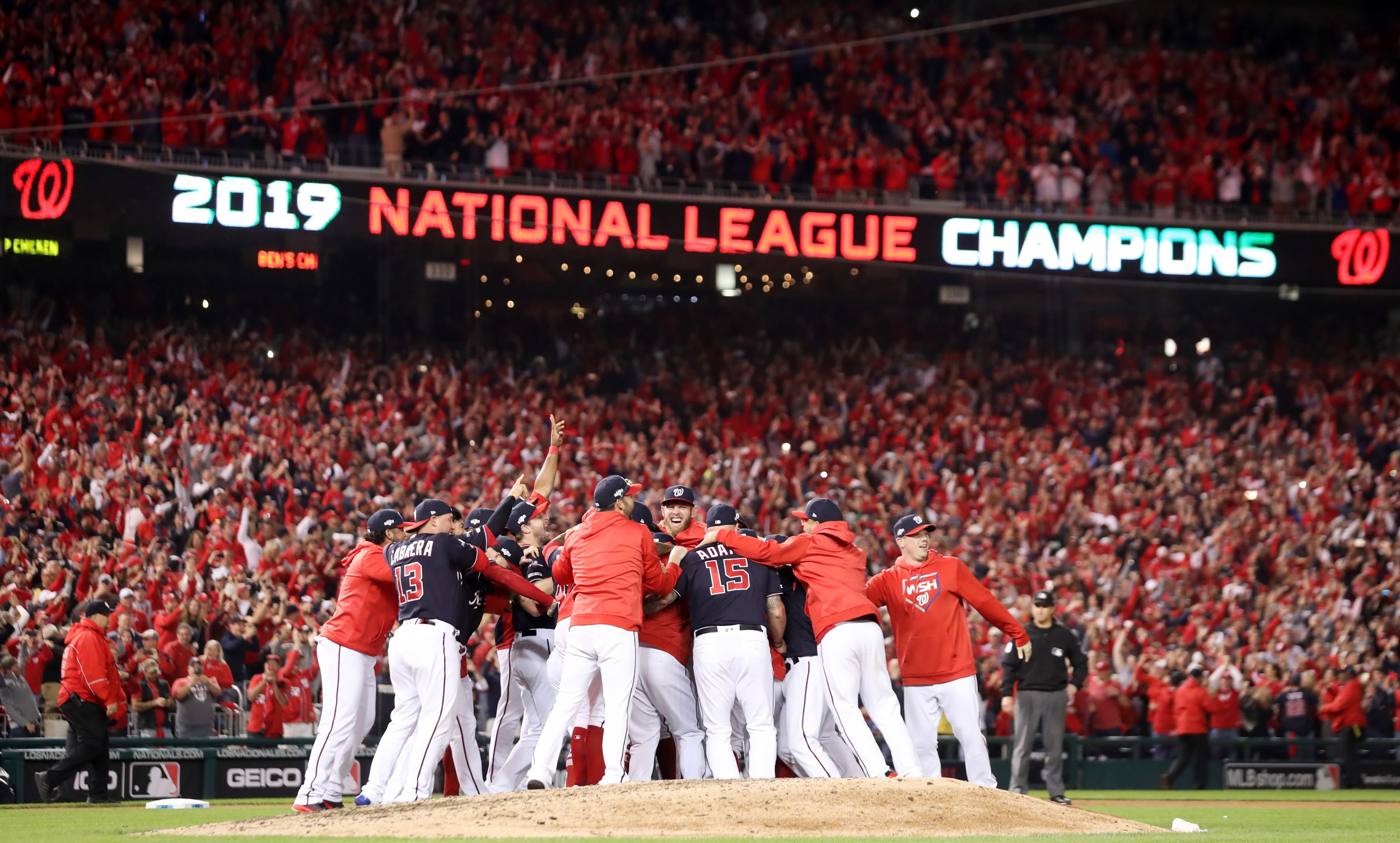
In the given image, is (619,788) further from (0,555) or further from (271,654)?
(0,555)

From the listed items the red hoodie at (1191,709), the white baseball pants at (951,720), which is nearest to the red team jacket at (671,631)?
the white baseball pants at (951,720)

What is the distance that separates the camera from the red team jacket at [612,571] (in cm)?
892

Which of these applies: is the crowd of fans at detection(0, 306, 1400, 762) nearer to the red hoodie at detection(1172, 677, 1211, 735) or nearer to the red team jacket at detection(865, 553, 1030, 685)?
the red hoodie at detection(1172, 677, 1211, 735)

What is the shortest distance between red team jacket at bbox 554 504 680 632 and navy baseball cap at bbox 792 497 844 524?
1046mm

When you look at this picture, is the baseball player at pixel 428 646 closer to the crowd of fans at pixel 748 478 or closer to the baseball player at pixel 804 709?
the baseball player at pixel 804 709

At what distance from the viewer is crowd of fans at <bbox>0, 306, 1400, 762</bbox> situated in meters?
15.5

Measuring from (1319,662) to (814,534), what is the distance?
10.8m

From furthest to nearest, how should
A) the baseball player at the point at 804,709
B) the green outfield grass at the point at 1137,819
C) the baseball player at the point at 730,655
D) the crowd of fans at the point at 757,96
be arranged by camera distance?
the crowd of fans at the point at 757,96 < the baseball player at the point at 804,709 < the baseball player at the point at 730,655 < the green outfield grass at the point at 1137,819

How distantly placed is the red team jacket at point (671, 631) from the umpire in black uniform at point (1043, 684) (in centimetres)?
424

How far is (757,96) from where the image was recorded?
85.9 ft

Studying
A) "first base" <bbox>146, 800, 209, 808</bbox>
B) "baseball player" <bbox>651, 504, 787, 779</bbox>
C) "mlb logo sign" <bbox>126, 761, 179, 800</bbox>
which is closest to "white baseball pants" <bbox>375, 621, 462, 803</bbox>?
"baseball player" <bbox>651, 504, 787, 779</bbox>

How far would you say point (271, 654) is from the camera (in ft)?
46.2

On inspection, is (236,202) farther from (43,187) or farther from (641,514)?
(641,514)

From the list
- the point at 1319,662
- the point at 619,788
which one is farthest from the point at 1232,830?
the point at 1319,662
